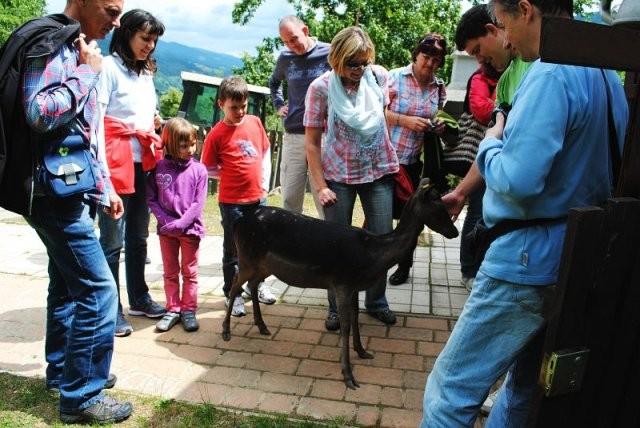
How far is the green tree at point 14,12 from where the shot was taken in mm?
32344

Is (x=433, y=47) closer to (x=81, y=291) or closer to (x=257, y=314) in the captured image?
(x=257, y=314)

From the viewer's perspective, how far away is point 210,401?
3287 mm

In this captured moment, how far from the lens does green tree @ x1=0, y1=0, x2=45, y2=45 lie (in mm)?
32344

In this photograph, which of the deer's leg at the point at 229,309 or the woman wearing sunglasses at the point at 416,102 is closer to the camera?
the deer's leg at the point at 229,309

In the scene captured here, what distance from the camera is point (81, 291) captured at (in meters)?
2.93

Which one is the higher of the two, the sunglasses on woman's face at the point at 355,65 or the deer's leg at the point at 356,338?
the sunglasses on woman's face at the point at 355,65

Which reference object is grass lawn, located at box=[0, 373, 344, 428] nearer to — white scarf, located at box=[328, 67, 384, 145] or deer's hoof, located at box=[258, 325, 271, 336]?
deer's hoof, located at box=[258, 325, 271, 336]

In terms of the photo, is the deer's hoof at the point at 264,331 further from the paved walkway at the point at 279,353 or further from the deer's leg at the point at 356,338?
the deer's leg at the point at 356,338

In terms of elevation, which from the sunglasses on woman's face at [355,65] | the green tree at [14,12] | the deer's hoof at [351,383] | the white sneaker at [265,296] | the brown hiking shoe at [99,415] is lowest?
the white sneaker at [265,296]

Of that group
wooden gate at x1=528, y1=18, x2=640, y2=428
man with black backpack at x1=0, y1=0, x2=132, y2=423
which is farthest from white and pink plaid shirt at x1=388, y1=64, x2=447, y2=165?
wooden gate at x1=528, y1=18, x2=640, y2=428

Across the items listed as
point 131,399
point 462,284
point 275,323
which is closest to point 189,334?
point 275,323

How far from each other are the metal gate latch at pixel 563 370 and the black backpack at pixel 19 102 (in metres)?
2.42

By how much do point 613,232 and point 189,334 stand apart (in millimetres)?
3445

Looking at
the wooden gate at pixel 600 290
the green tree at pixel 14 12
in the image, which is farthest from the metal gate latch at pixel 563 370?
the green tree at pixel 14 12
